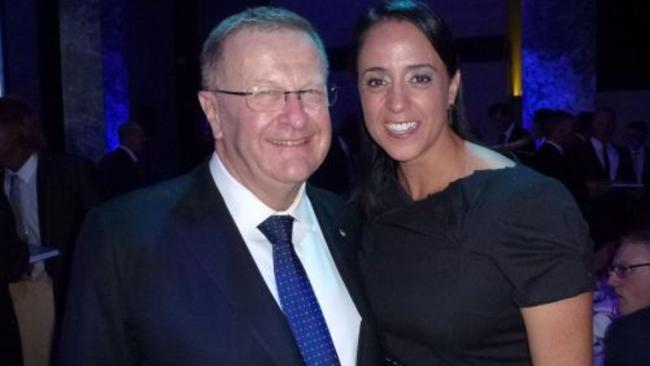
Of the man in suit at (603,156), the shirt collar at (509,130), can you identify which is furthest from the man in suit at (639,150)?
the shirt collar at (509,130)

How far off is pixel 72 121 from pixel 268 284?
6198mm

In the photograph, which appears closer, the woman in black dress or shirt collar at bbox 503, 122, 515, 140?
the woman in black dress

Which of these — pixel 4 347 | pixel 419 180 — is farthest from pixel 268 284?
pixel 4 347

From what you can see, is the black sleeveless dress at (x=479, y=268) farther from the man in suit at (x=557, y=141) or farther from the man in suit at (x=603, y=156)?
the man in suit at (x=603, y=156)

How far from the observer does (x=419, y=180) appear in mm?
1964

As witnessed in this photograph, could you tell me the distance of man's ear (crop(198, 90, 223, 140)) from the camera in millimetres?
1697

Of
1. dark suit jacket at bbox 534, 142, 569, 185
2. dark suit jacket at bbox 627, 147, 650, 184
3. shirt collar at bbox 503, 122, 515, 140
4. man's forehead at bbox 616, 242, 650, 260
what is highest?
shirt collar at bbox 503, 122, 515, 140

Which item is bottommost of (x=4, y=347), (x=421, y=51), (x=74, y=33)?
Answer: (x=4, y=347)

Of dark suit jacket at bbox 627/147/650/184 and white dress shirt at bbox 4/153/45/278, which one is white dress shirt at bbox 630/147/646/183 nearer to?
dark suit jacket at bbox 627/147/650/184

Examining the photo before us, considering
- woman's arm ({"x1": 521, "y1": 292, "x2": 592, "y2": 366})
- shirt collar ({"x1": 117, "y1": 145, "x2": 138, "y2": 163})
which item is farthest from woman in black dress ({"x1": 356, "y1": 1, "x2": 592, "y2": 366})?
shirt collar ({"x1": 117, "y1": 145, "x2": 138, "y2": 163})

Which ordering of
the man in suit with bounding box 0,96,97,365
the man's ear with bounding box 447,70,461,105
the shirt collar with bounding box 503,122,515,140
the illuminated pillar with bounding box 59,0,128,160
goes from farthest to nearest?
the shirt collar with bounding box 503,122,515,140 → the illuminated pillar with bounding box 59,0,128,160 → the man in suit with bounding box 0,96,97,365 → the man's ear with bounding box 447,70,461,105

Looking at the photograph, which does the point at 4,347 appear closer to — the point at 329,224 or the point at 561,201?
the point at 329,224

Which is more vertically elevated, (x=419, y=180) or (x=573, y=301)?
(x=419, y=180)

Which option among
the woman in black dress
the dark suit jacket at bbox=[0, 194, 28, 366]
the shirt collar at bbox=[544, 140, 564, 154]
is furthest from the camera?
the shirt collar at bbox=[544, 140, 564, 154]
